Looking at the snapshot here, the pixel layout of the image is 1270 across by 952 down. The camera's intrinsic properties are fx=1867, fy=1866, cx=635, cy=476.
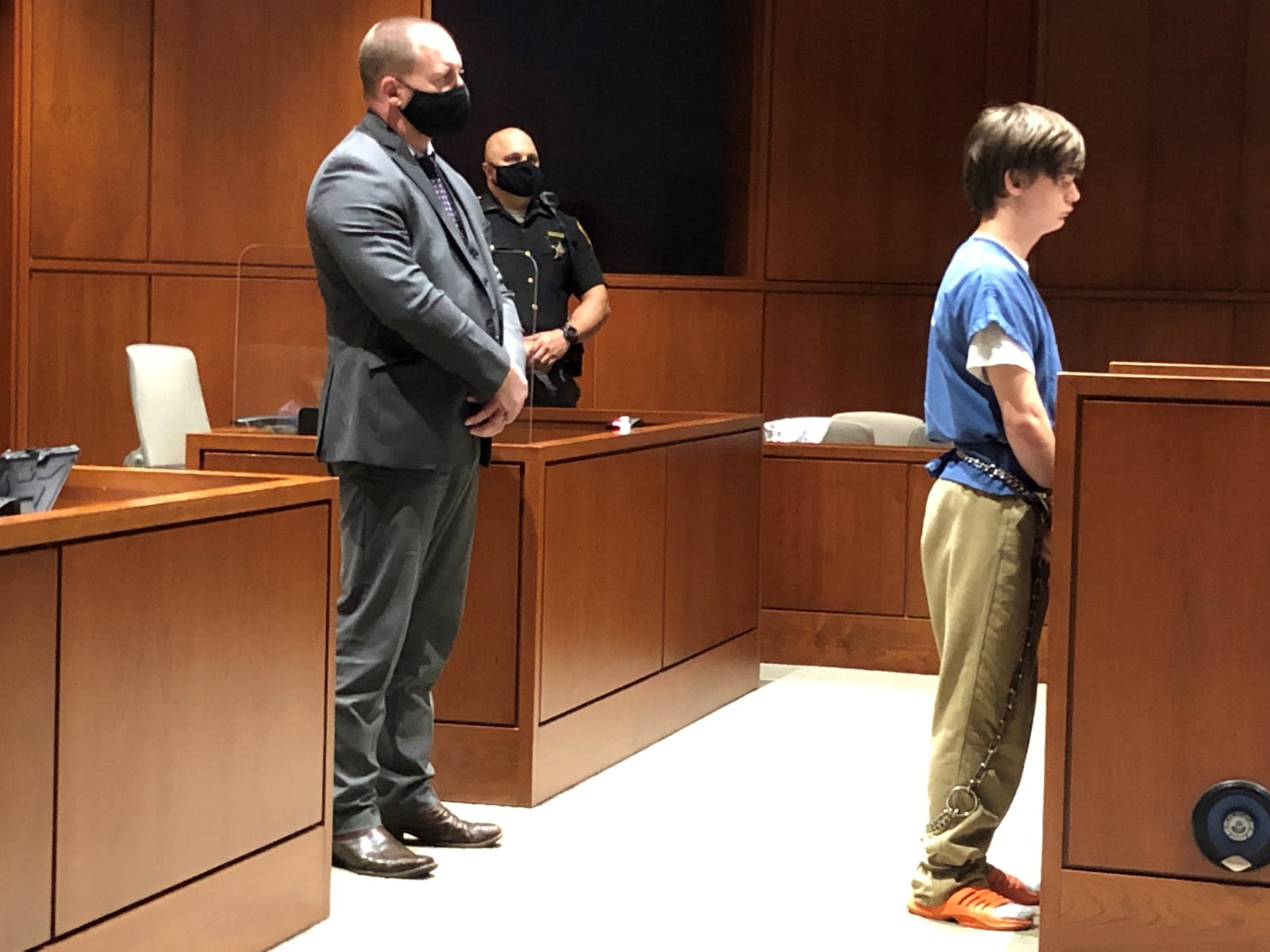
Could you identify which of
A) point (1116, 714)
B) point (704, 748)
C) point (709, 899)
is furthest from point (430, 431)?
point (704, 748)

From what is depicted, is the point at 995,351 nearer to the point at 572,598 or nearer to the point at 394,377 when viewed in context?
the point at 394,377

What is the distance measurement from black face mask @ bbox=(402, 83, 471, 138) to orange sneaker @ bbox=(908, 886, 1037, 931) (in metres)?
1.68

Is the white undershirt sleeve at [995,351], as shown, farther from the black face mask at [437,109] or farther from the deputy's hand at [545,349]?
the deputy's hand at [545,349]

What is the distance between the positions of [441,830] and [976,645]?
47.1 inches

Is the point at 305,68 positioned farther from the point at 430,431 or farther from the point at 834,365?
the point at 430,431

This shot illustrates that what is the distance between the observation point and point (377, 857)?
3520 mm

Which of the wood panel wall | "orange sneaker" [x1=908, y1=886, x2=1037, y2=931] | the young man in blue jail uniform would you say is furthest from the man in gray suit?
the wood panel wall

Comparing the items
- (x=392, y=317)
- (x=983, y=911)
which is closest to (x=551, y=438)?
(x=392, y=317)

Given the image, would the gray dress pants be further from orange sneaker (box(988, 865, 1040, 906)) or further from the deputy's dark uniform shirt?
the deputy's dark uniform shirt

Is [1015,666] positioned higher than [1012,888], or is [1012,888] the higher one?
[1015,666]

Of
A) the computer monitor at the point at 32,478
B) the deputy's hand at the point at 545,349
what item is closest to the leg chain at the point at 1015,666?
the computer monitor at the point at 32,478

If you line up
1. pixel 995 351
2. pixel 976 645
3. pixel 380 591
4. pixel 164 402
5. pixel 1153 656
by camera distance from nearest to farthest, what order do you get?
pixel 1153 656 < pixel 995 351 < pixel 976 645 < pixel 380 591 < pixel 164 402

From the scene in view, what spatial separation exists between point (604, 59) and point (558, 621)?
462cm

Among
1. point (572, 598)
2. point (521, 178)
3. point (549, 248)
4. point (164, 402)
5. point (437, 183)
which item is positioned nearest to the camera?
point (437, 183)
